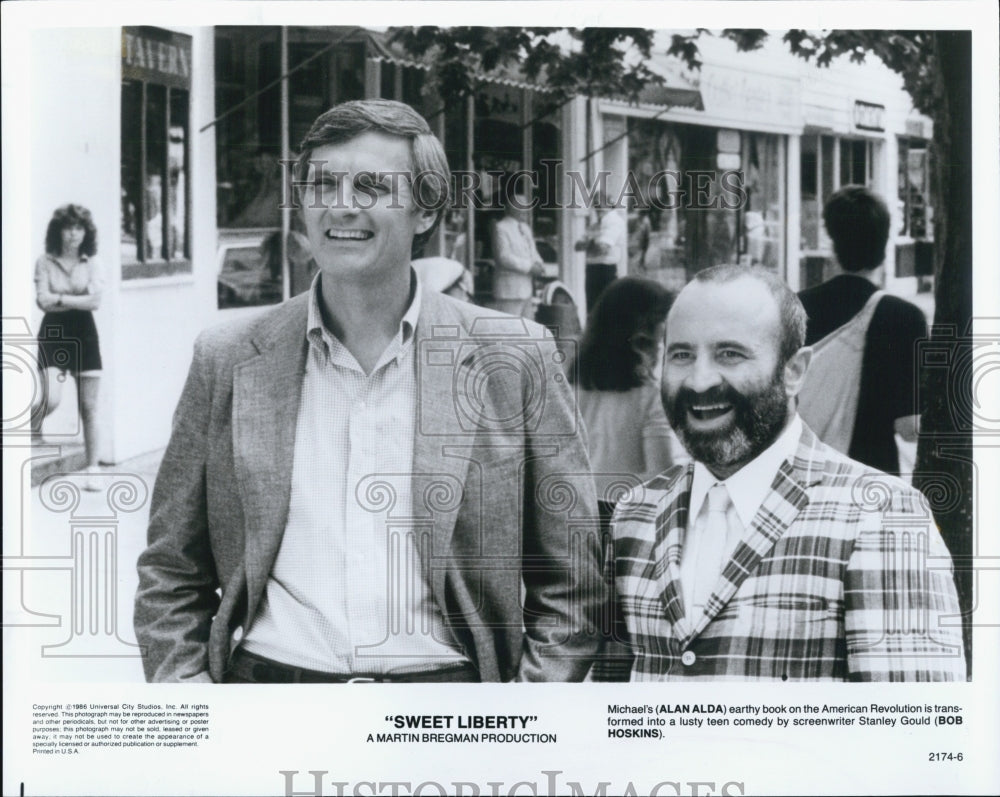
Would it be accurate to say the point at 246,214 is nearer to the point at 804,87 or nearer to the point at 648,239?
the point at 648,239

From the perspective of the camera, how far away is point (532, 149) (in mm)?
4195

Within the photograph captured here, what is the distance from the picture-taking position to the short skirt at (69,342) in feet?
13.9

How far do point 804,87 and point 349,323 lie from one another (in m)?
1.66

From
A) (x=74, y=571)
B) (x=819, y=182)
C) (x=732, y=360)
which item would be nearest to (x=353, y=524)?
(x=74, y=571)

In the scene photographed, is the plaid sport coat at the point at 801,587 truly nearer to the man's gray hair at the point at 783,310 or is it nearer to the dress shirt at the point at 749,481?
the dress shirt at the point at 749,481

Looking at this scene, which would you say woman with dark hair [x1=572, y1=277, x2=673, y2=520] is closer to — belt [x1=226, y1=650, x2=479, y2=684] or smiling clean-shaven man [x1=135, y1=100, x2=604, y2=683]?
smiling clean-shaven man [x1=135, y1=100, x2=604, y2=683]

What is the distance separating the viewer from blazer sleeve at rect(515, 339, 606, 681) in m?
4.24

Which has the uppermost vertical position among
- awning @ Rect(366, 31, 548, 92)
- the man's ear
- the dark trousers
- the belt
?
awning @ Rect(366, 31, 548, 92)

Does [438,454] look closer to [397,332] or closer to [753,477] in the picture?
[397,332]

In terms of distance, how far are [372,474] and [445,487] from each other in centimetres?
23

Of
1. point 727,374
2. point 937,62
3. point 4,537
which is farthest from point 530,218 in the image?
point 4,537

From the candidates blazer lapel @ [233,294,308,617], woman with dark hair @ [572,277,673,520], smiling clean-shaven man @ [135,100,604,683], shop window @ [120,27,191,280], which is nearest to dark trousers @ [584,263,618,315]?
woman with dark hair @ [572,277,673,520]

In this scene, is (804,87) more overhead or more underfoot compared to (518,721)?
more overhead

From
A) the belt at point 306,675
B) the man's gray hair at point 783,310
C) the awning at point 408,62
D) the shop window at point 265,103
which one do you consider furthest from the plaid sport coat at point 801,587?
the shop window at point 265,103
